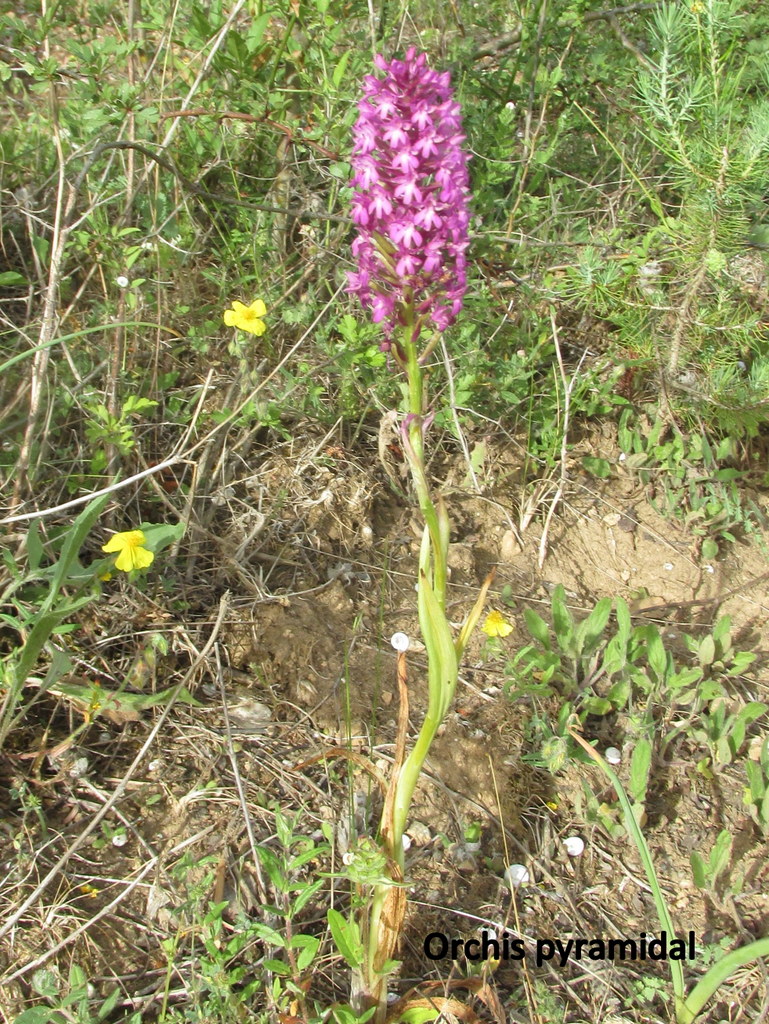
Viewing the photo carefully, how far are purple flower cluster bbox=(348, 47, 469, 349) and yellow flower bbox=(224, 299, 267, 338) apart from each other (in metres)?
0.94

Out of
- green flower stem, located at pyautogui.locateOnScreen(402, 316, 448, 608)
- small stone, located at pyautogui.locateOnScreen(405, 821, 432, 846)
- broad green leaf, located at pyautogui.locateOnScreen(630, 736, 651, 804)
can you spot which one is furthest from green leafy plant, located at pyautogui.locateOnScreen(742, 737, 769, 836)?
green flower stem, located at pyautogui.locateOnScreen(402, 316, 448, 608)

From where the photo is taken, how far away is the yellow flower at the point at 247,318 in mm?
2369

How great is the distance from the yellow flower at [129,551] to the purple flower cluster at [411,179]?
0.82m

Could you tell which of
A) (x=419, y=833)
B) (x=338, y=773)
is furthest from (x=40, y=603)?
(x=419, y=833)

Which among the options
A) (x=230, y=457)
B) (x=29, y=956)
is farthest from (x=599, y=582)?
(x=29, y=956)

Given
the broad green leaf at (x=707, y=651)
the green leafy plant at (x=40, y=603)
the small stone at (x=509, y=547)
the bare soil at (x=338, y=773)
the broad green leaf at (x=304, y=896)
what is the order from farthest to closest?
the small stone at (x=509, y=547), the broad green leaf at (x=707, y=651), the bare soil at (x=338, y=773), the green leafy plant at (x=40, y=603), the broad green leaf at (x=304, y=896)

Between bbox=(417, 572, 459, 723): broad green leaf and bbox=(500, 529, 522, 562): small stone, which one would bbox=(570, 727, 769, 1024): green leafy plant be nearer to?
bbox=(417, 572, 459, 723): broad green leaf

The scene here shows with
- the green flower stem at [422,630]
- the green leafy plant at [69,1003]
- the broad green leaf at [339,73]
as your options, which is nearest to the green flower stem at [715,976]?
the green flower stem at [422,630]

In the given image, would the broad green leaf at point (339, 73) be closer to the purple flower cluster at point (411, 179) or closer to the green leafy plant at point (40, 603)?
the purple flower cluster at point (411, 179)

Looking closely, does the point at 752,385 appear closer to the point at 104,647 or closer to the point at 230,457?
the point at 230,457

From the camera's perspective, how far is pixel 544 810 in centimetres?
211

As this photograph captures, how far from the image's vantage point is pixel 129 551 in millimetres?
1927

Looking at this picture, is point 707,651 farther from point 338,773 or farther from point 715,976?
point 338,773

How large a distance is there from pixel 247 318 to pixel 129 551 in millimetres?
826
